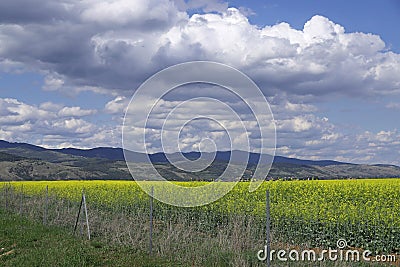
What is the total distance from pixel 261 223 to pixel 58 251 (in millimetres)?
8939

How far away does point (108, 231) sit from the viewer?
15188 mm

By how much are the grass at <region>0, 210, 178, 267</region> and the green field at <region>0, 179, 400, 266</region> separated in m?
0.66

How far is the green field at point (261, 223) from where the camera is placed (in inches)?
467

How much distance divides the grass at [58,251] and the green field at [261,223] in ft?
2.18

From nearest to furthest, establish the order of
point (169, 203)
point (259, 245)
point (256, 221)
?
point (259, 245)
point (256, 221)
point (169, 203)

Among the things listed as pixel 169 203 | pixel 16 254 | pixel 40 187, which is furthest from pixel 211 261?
pixel 40 187

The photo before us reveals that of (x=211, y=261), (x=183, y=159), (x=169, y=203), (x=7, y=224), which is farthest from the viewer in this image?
(x=169, y=203)

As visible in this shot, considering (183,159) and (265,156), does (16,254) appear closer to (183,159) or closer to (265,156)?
(183,159)

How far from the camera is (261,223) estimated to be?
18.5 meters

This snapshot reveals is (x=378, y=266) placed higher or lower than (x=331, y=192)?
lower

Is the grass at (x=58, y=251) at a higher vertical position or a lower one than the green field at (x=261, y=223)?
lower

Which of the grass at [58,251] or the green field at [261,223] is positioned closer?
the grass at [58,251]

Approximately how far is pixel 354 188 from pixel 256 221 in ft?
14.5

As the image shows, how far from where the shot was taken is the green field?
1186 centimetres
